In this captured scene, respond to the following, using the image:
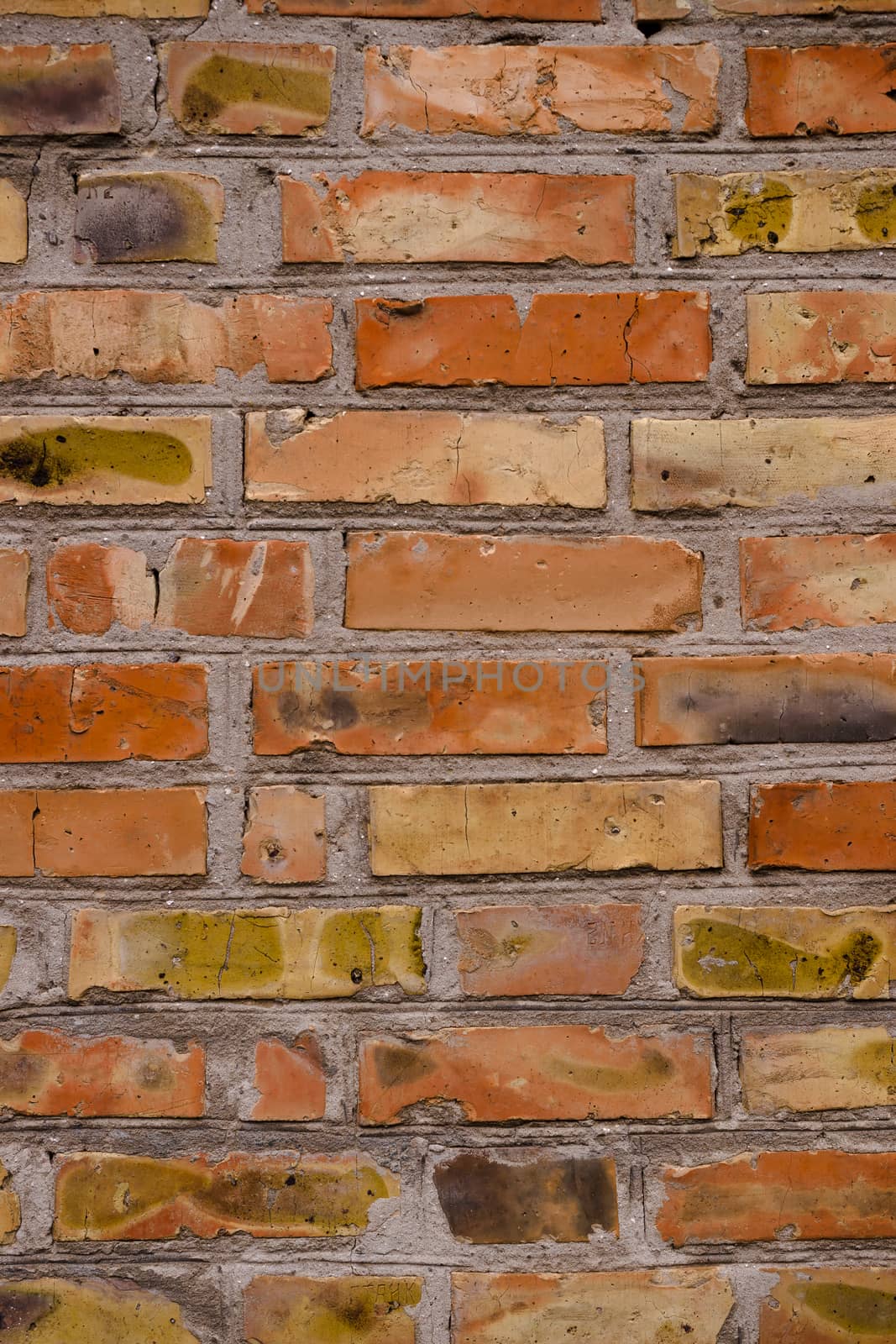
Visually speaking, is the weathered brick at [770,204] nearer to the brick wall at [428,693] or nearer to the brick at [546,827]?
the brick wall at [428,693]

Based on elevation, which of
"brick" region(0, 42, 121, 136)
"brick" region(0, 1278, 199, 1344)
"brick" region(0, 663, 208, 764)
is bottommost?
"brick" region(0, 1278, 199, 1344)

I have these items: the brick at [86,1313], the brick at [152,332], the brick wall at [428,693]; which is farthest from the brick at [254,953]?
the brick at [152,332]

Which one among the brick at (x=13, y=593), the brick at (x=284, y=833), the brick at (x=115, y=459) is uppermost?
the brick at (x=115, y=459)

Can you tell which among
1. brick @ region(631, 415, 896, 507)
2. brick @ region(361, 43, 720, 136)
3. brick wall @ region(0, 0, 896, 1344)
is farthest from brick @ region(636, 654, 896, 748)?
brick @ region(361, 43, 720, 136)

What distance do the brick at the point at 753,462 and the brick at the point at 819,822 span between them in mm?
213

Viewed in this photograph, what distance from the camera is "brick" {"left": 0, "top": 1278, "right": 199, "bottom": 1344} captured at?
864 mm

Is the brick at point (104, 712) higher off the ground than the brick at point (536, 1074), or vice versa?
the brick at point (104, 712)

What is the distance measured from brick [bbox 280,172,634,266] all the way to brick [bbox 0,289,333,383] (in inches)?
2.4

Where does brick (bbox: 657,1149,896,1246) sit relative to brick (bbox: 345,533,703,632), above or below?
below

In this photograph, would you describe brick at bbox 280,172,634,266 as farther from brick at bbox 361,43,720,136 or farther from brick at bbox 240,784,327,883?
brick at bbox 240,784,327,883

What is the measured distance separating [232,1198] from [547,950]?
326 millimetres

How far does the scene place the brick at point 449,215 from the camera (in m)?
0.87

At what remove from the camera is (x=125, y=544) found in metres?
0.88

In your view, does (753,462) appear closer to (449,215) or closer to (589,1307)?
(449,215)
